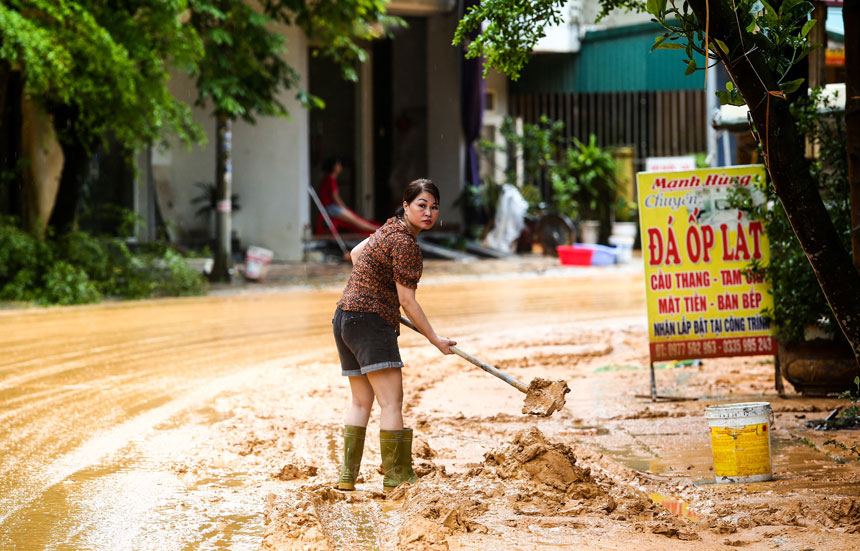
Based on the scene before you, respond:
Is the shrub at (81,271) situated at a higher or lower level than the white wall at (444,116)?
lower

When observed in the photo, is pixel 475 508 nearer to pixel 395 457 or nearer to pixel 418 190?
pixel 395 457

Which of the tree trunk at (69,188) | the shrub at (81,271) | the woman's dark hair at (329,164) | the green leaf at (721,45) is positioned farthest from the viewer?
the woman's dark hair at (329,164)

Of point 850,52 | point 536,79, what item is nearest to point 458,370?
point 850,52

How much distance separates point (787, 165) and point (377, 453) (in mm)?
3050

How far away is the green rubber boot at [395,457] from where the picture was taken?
5629 mm

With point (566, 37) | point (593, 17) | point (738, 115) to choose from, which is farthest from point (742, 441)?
point (593, 17)

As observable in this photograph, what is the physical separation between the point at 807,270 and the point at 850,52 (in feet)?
7.15

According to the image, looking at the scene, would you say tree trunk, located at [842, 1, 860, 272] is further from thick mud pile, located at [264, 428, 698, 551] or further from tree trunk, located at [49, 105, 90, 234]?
tree trunk, located at [49, 105, 90, 234]

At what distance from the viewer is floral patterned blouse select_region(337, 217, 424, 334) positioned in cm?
553

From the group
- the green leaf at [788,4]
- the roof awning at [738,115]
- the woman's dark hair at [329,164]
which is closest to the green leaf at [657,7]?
the green leaf at [788,4]

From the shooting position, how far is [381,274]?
5605 mm

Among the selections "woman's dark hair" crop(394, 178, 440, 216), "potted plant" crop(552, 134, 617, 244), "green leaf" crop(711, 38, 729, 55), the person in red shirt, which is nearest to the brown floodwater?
"woman's dark hair" crop(394, 178, 440, 216)

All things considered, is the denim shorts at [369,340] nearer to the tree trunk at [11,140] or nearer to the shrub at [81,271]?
the shrub at [81,271]

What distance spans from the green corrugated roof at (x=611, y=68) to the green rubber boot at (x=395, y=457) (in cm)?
2293
